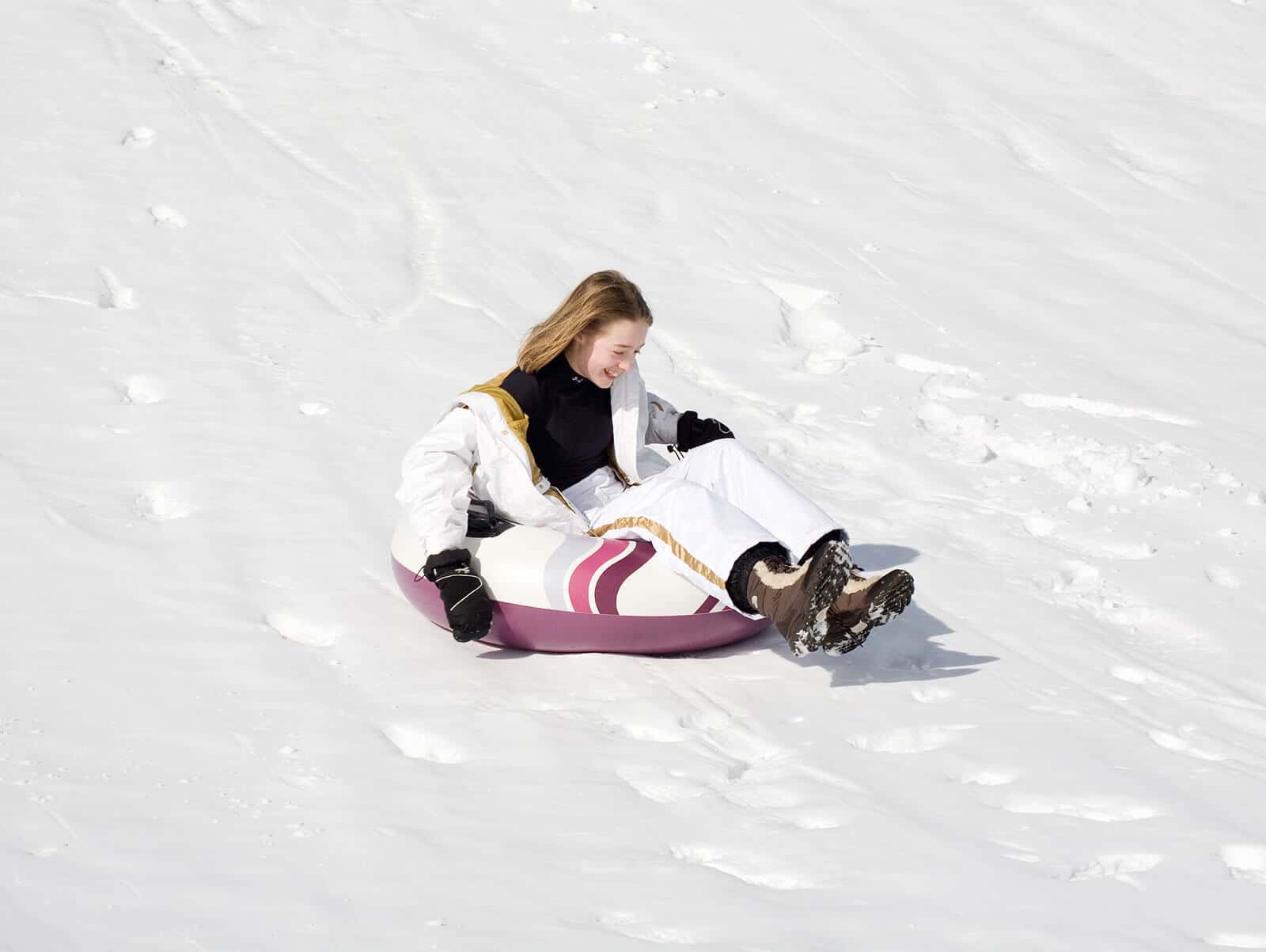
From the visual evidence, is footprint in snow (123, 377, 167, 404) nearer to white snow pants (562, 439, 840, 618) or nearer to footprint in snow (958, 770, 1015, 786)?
white snow pants (562, 439, 840, 618)

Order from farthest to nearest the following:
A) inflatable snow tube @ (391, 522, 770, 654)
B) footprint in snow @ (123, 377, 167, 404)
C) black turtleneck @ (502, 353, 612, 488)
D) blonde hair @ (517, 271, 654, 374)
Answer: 1. footprint in snow @ (123, 377, 167, 404)
2. black turtleneck @ (502, 353, 612, 488)
3. blonde hair @ (517, 271, 654, 374)
4. inflatable snow tube @ (391, 522, 770, 654)

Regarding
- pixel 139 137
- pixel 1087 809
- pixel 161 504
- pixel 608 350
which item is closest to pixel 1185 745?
pixel 1087 809

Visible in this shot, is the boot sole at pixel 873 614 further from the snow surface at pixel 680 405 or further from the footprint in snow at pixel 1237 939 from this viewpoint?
the footprint in snow at pixel 1237 939

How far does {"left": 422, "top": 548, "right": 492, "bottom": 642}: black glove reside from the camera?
3.62 meters

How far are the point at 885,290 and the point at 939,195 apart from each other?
1.37 m

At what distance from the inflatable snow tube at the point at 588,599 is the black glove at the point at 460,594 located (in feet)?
0.36

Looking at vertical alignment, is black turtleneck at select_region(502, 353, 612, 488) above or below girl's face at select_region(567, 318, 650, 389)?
below

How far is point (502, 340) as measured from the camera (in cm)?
633

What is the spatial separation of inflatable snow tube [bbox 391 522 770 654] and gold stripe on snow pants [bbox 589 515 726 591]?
55mm

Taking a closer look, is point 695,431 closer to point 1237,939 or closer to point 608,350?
point 608,350

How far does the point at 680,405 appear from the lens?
5.86 m

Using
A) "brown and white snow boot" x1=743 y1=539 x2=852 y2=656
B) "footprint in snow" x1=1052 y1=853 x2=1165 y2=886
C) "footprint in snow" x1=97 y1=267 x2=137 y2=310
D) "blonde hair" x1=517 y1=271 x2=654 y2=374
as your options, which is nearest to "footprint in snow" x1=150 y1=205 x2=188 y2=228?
"footprint in snow" x1=97 y1=267 x2=137 y2=310

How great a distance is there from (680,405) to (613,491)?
1817mm

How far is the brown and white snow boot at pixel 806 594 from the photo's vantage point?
3285 millimetres
